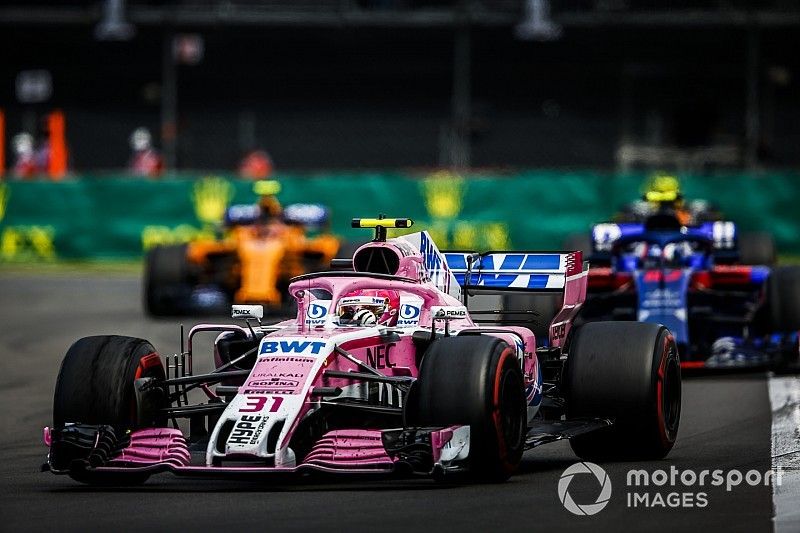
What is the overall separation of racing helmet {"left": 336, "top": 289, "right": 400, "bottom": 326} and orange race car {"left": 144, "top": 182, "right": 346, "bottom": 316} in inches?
488

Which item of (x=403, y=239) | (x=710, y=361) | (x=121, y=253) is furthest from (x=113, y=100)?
(x=403, y=239)

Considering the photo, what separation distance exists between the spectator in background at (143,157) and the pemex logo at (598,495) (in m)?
24.5

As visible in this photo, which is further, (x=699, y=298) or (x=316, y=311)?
(x=699, y=298)

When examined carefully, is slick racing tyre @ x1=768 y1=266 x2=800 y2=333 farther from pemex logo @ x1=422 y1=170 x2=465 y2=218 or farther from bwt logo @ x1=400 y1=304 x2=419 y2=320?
pemex logo @ x1=422 y1=170 x2=465 y2=218

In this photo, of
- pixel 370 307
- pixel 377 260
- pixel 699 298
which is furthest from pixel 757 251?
pixel 370 307

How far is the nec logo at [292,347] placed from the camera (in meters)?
9.88

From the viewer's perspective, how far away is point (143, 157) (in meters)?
36.3

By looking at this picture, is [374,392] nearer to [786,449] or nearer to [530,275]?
[530,275]

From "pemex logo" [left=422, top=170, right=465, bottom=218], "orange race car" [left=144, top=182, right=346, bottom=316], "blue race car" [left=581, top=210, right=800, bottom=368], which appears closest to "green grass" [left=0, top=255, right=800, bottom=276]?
"pemex logo" [left=422, top=170, right=465, bottom=218]

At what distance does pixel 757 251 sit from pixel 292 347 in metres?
13.4

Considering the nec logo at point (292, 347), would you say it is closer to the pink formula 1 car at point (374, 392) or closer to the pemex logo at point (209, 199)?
the pink formula 1 car at point (374, 392)

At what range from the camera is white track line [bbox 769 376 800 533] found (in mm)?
8586

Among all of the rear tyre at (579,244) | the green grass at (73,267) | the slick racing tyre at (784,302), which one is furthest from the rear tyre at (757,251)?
the green grass at (73,267)

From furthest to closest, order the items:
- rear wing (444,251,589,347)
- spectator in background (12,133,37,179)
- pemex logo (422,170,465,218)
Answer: spectator in background (12,133,37,179) < pemex logo (422,170,465,218) < rear wing (444,251,589,347)
